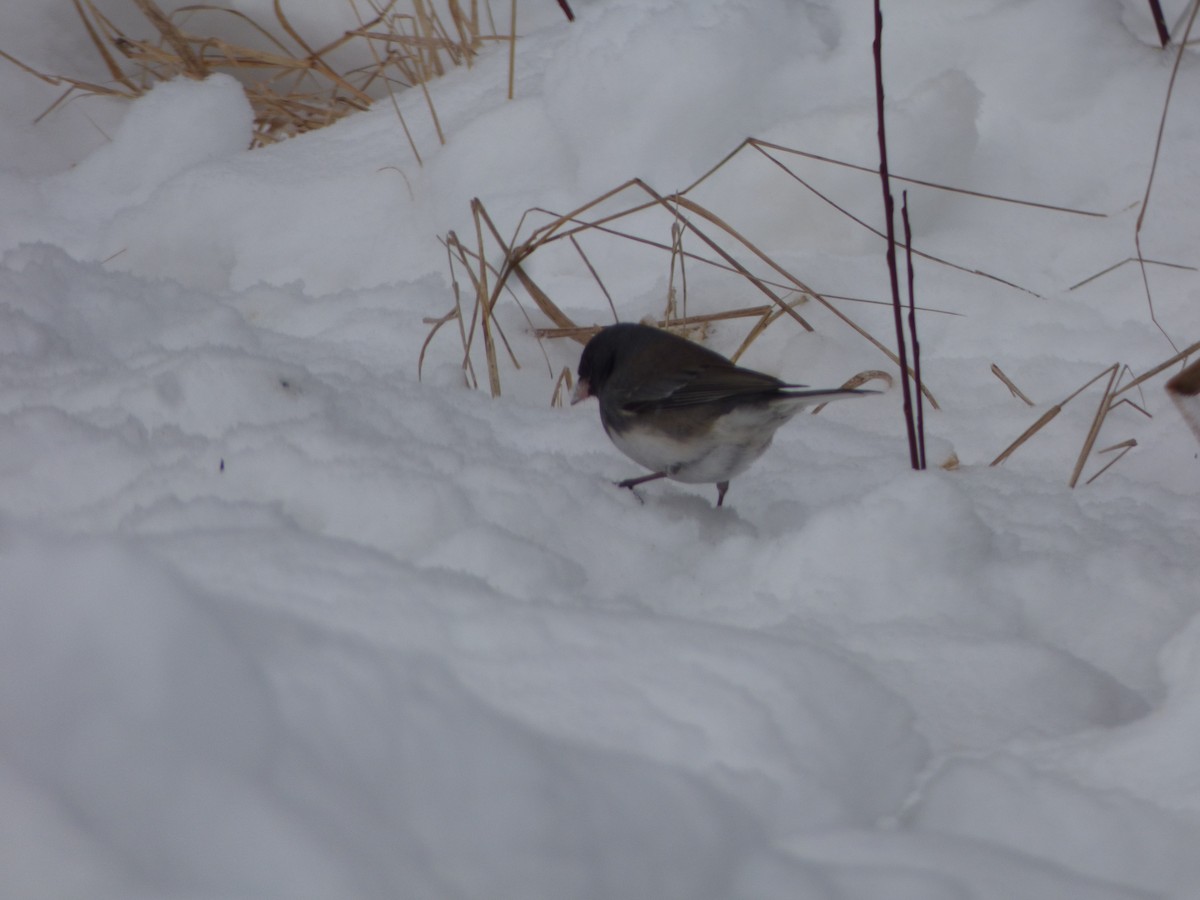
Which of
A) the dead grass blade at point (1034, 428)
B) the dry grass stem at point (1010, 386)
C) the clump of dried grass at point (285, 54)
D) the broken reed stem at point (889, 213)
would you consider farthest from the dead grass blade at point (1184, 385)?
the clump of dried grass at point (285, 54)

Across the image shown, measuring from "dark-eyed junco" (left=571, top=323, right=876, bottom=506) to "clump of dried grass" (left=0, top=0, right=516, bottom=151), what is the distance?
2.38m

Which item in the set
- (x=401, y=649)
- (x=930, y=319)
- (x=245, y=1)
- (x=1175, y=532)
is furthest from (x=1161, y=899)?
(x=245, y=1)

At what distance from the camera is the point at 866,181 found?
129 inches

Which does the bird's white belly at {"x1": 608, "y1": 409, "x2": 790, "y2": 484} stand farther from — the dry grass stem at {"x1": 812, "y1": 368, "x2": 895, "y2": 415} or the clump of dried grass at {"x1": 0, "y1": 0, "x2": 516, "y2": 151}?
the clump of dried grass at {"x1": 0, "y1": 0, "x2": 516, "y2": 151}

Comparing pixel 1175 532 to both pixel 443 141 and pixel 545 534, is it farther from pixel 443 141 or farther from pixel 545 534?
pixel 443 141

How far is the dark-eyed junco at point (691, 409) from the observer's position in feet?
6.97

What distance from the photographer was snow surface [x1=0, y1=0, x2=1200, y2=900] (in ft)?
3.35

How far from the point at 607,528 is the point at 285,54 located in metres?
3.51

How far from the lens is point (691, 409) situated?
2.18 meters

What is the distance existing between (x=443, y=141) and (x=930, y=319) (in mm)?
1693

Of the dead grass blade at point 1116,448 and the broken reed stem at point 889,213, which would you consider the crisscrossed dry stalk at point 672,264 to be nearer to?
the dead grass blade at point 1116,448

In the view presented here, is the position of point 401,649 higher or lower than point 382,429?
higher

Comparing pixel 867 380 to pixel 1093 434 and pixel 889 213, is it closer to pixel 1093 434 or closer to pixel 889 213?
pixel 1093 434

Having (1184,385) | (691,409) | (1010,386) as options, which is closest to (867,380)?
(1010,386)
